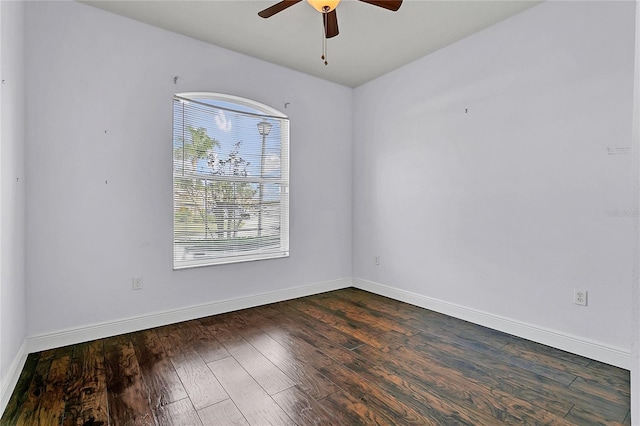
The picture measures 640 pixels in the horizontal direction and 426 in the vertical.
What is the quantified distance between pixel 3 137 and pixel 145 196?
113 cm

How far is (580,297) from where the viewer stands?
95.8 inches

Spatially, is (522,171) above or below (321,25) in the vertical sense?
below

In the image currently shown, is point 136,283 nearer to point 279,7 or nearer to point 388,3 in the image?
point 279,7

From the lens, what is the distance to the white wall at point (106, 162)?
2.46 m

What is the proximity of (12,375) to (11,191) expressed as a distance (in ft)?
3.71

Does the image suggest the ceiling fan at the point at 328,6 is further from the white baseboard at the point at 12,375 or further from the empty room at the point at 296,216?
the white baseboard at the point at 12,375

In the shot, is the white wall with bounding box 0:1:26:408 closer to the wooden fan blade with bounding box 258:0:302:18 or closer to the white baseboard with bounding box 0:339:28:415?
the white baseboard with bounding box 0:339:28:415

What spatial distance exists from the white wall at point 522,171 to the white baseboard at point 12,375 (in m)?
3.38

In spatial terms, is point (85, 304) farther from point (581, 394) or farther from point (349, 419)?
point (581, 394)

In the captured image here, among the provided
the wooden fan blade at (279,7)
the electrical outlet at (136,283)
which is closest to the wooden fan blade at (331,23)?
the wooden fan blade at (279,7)

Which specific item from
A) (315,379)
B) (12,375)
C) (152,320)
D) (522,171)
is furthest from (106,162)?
(522,171)

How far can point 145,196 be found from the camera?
9.53ft

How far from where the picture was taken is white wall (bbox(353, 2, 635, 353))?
230 centimetres

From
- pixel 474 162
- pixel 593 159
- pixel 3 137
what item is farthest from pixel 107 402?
pixel 593 159
